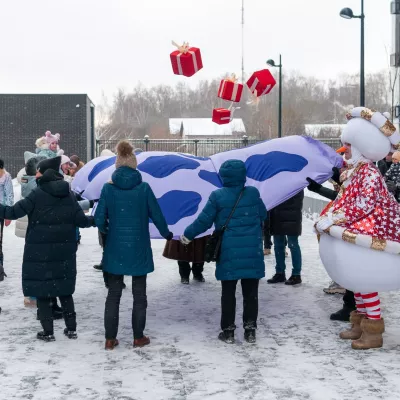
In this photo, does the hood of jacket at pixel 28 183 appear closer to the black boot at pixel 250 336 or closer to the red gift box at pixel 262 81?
the black boot at pixel 250 336

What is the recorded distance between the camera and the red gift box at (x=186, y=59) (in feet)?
33.4

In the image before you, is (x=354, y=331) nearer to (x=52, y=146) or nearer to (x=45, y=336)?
(x=45, y=336)

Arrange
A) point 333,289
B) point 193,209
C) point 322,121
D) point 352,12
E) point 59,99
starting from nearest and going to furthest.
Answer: point 193,209 → point 333,289 → point 352,12 → point 59,99 → point 322,121

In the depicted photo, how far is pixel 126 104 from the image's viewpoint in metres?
82.2

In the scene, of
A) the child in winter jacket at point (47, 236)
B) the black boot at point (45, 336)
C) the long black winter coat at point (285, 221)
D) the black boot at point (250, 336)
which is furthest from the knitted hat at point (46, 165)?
the long black winter coat at point (285, 221)

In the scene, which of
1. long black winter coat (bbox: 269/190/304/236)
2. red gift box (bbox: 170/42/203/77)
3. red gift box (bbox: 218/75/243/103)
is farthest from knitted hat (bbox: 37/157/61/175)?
red gift box (bbox: 218/75/243/103)

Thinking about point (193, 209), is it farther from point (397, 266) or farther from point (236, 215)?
point (397, 266)

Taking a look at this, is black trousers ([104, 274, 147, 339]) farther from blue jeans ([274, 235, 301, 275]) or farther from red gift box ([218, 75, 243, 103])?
red gift box ([218, 75, 243, 103])

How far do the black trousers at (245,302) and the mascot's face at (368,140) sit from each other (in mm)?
1412

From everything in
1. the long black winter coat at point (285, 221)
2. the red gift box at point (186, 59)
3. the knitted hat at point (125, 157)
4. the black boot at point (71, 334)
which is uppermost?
the red gift box at point (186, 59)

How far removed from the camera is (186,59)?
401 inches

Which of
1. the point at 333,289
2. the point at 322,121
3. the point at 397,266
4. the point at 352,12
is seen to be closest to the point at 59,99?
the point at 352,12

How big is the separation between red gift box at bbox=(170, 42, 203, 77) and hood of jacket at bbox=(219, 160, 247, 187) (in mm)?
4755

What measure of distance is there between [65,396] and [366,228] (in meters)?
2.58
